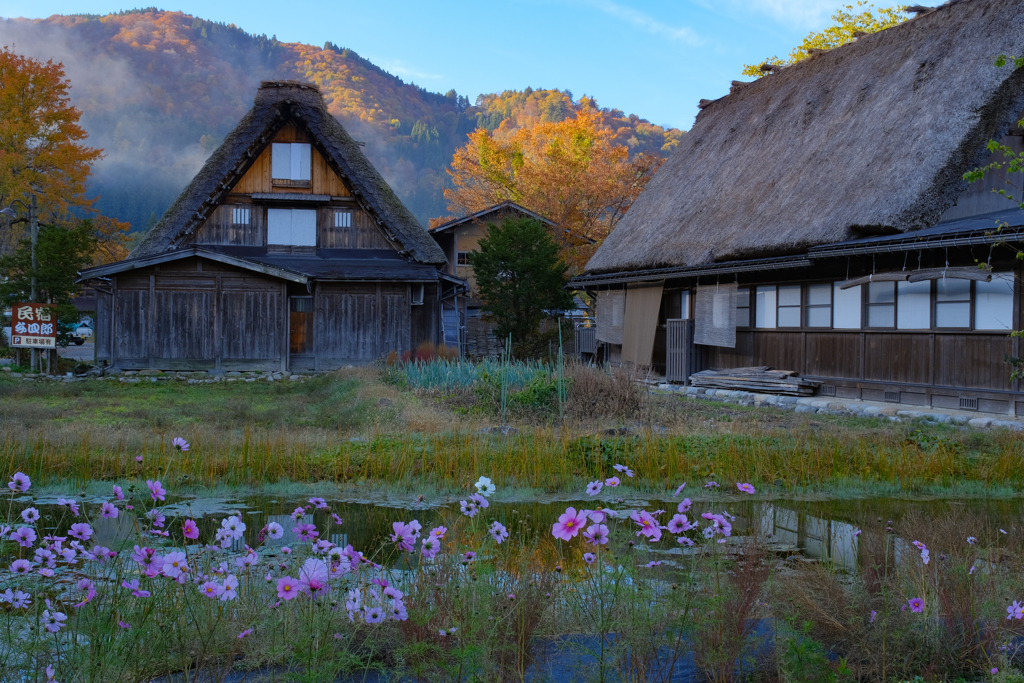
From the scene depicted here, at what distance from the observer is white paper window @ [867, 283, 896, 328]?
43.8 ft

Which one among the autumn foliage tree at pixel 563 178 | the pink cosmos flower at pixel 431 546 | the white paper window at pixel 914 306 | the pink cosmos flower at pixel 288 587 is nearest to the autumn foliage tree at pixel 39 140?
the autumn foliage tree at pixel 563 178

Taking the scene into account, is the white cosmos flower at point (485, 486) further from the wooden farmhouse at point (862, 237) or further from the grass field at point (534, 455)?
the wooden farmhouse at point (862, 237)

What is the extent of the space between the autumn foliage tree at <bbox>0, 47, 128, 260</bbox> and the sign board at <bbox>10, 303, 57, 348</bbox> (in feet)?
32.5

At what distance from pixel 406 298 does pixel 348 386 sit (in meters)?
6.53

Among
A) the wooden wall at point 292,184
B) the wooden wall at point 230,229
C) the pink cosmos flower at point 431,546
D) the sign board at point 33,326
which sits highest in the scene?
the wooden wall at point 292,184

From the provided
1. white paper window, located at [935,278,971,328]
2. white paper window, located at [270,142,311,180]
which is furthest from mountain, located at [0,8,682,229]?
white paper window, located at [935,278,971,328]

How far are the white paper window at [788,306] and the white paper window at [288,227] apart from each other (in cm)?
1306

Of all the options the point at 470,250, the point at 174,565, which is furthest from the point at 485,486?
the point at 470,250

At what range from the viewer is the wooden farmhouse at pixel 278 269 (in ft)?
65.4

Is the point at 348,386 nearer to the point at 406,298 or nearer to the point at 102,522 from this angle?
the point at 406,298

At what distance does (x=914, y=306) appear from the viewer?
42.4 feet

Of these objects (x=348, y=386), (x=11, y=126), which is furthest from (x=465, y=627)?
(x=11, y=126)

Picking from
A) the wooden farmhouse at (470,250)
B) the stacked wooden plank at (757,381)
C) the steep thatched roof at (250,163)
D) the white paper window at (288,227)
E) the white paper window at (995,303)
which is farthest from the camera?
the wooden farmhouse at (470,250)

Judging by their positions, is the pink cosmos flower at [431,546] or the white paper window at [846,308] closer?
the pink cosmos flower at [431,546]
